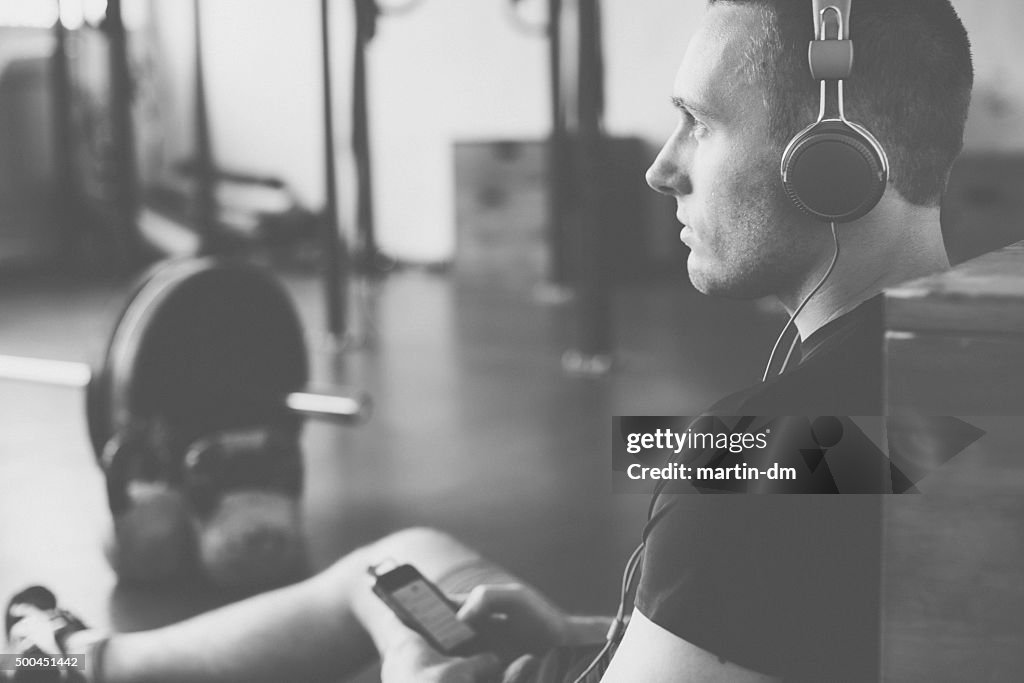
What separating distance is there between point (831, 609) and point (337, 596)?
58cm

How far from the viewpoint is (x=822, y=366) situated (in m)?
0.60

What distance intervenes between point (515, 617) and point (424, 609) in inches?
2.8

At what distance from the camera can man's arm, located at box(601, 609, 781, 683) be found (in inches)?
22.5

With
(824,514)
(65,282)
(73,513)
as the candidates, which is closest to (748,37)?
(824,514)

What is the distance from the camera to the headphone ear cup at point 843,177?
60 cm

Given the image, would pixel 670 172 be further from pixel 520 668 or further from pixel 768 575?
pixel 520 668

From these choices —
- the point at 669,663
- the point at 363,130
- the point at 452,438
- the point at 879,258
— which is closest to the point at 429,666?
the point at 669,663

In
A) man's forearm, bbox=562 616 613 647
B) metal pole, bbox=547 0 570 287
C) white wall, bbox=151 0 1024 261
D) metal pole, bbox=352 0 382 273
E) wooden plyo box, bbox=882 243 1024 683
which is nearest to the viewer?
wooden plyo box, bbox=882 243 1024 683

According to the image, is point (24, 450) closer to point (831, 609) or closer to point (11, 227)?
point (831, 609)

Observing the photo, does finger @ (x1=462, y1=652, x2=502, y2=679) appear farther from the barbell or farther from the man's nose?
the barbell

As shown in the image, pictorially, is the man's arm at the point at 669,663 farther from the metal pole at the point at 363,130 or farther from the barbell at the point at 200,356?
the metal pole at the point at 363,130

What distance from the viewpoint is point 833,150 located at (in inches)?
23.5

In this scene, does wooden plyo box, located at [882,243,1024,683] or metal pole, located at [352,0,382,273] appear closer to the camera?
wooden plyo box, located at [882,243,1024,683]

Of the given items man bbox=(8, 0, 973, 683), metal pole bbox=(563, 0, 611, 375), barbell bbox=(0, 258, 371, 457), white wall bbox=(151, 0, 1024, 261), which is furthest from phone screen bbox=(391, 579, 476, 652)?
white wall bbox=(151, 0, 1024, 261)
